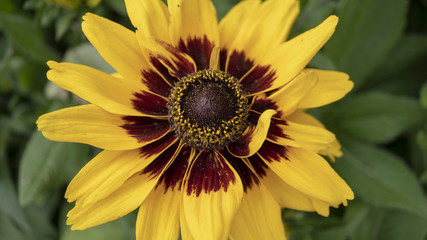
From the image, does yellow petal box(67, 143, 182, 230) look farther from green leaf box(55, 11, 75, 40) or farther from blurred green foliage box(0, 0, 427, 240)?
green leaf box(55, 11, 75, 40)

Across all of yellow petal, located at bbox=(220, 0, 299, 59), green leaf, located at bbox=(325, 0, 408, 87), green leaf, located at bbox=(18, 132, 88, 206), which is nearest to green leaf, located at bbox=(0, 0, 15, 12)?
green leaf, located at bbox=(18, 132, 88, 206)

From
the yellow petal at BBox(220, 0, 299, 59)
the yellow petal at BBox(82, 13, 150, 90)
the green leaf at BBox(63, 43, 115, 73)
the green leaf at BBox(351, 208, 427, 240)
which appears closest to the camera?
the yellow petal at BBox(82, 13, 150, 90)

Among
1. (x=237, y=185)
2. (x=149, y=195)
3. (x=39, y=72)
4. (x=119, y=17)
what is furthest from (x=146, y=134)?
(x=39, y=72)

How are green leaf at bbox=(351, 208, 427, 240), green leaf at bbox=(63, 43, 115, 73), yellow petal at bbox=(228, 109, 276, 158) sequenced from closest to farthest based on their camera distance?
yellow petal at bbox=(228, 109, 276, 158)
green leaf at bbox=(63, 43, 115, 73)
green leaf at bbox=(351, 208, 427, 240)

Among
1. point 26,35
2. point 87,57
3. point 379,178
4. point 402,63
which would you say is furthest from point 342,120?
point 26,35

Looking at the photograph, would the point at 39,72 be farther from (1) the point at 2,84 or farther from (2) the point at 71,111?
(2) the point at 71,111

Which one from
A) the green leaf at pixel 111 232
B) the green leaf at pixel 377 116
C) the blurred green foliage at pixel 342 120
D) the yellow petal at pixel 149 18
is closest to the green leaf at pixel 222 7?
the blurred green foliage at pixel 342 120

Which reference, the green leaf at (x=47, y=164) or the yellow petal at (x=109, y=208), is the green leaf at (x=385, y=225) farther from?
the green leaf at (x=47, y=164)

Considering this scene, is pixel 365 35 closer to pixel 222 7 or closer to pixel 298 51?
pixel 222 7

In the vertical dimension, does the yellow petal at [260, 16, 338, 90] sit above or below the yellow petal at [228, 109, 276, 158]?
above
